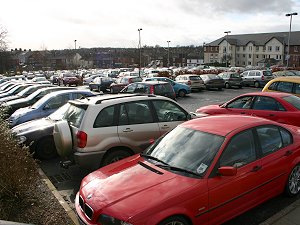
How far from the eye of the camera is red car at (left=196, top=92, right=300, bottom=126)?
8.43 meters

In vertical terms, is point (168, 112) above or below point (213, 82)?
above

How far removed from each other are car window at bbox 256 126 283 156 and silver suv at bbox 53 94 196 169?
8.03ft

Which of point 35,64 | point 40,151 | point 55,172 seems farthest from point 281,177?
point 35,64

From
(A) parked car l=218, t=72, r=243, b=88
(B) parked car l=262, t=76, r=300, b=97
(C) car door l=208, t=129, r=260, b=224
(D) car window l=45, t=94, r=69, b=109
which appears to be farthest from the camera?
(A) parked car l=218, t=72, r=243, b=88

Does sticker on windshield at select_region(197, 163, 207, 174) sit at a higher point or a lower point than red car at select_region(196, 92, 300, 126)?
lower

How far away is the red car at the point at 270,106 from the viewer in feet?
27.7

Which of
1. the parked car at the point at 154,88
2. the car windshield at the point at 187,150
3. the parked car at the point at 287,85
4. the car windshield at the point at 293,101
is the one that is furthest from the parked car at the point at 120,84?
the car windshield at the point at 187,150

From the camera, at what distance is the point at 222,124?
4922mm

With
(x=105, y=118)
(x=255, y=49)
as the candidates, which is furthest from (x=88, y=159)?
(x=255, y=49)

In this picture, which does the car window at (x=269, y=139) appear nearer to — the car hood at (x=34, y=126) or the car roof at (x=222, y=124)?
the car roof at (x=222, y=124)

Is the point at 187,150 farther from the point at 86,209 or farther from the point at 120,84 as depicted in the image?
the point at 120,84

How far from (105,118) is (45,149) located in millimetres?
2538

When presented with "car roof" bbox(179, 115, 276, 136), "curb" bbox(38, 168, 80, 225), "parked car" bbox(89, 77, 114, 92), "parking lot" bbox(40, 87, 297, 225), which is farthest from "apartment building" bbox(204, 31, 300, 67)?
"curb" bbox(38, 168, 80, 225)

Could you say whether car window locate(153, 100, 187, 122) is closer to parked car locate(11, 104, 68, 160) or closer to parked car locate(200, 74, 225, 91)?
parked car locate(11, 104, 68, 160)
